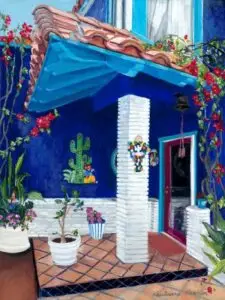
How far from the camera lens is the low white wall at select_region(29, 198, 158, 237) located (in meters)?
7.69

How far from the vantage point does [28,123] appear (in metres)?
7.70

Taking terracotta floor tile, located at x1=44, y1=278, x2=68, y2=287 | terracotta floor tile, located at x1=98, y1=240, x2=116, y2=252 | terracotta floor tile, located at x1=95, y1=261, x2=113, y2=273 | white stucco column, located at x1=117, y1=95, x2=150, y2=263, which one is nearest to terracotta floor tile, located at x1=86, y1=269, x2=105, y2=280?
terracotta floor tile, located at x1=95, y1=261, x2=113, y2=273

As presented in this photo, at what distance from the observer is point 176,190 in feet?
31.9

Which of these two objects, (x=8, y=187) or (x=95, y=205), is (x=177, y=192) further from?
(x=8, y=187)

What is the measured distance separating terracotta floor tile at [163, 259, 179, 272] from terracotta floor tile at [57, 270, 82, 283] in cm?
153

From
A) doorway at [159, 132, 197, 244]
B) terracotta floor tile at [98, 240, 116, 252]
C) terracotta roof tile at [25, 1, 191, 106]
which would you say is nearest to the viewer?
terracotta roof tile at [25, 1, 191, 106]

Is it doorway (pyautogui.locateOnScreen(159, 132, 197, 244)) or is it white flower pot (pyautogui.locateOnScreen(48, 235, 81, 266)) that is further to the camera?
doorway (pyautogui.locateOnScreen(159, 132, 197, 244))

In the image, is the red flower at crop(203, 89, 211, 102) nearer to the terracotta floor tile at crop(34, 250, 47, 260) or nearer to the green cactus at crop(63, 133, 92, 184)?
the green cactus at crop(63, 133, 92, 184)

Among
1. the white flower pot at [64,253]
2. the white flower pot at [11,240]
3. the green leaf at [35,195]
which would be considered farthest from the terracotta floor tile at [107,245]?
the green leaf at [35,195]

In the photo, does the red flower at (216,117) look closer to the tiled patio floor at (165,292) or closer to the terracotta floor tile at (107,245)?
the tiled patio floor at (165,292)

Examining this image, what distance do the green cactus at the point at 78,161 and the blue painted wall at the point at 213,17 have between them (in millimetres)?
3734

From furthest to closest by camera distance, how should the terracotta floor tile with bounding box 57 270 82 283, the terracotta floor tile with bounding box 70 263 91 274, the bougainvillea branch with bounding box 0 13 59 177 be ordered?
1. the bougainvillea branch with bounding box 0 13 59 177
2. the terracotta floor tile with bounding box 70 263 91 274
3. the terracotta floor tile with bounding box 57 270 82 283

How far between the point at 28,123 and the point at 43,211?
2.20 m

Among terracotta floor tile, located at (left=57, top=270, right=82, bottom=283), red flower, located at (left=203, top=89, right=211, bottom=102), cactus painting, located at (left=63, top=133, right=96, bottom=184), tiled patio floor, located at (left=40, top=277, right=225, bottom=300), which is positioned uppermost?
red flower, located at (left=203, top=89, right=211, bottom=102)
